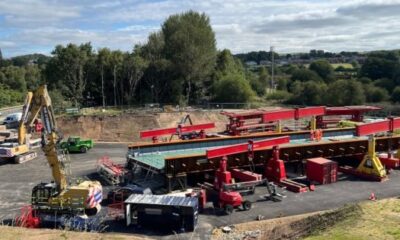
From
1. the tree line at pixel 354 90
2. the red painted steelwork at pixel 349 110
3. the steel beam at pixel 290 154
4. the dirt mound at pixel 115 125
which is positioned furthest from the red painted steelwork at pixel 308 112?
the tree line at pixel 354 90

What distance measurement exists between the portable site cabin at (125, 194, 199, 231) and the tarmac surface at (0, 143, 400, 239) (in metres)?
0.48

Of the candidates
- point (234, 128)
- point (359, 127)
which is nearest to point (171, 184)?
point (359, 127)

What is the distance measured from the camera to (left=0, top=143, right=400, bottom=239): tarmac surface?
19969mm

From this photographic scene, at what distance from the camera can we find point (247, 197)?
2364 cm

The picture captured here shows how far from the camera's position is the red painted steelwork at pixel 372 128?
86.6 ft

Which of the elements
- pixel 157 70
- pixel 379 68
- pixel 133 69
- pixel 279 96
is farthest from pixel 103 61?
pixel 379 68

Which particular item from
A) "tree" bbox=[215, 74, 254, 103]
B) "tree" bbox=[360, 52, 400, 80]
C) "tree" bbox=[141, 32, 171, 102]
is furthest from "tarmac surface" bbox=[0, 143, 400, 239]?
"tree" bbox=[360, 52, 400, 80]

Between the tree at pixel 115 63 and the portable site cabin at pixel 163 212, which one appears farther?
the tree at pixel 115 63

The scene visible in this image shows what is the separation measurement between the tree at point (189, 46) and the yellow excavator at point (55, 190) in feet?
133

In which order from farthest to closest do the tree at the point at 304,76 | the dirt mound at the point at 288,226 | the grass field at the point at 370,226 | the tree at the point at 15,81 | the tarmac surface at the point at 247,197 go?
the tree at the point at 304,76 → the tree at the point at 15,81 → the tarmac surface at the point at 247,197 → the dirt mound at the point at 288,226 → the grass field at the point at 370,226

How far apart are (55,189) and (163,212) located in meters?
5.09

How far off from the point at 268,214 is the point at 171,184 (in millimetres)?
5715

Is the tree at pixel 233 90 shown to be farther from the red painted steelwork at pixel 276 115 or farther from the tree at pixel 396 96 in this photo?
the red painted steelwork at pixel 276 115

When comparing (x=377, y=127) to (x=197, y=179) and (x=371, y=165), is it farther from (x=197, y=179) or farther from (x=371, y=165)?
(x=197, y=179)
